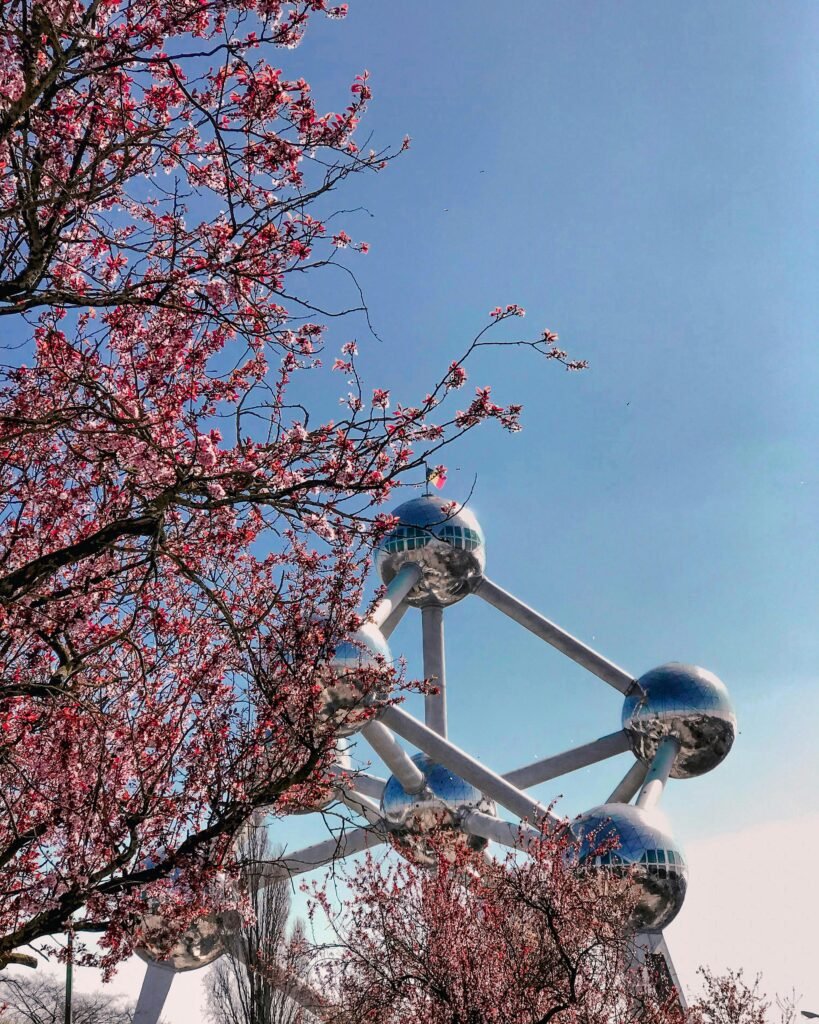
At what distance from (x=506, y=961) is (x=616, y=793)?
647 inches

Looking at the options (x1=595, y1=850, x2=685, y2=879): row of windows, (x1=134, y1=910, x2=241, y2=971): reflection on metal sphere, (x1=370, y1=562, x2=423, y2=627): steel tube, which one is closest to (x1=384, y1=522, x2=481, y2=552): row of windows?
(x1=370, y1=562, x2=423, y2=627): steel tube

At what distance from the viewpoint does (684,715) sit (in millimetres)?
24938

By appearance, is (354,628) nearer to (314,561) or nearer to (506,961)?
(314,561)

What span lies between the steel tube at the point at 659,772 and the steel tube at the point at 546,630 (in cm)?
219

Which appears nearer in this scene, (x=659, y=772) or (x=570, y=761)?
(x=659, y=772)

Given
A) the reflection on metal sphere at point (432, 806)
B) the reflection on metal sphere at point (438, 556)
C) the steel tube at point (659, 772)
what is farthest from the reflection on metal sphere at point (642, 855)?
the reflection on metal sphere at point (438, 556)

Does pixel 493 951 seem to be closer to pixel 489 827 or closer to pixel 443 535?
pixel 489 827

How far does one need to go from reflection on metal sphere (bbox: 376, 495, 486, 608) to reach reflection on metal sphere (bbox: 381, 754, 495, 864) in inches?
194

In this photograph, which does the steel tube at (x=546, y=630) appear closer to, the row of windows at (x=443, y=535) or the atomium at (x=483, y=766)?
the atomium at (x=483, y=766)

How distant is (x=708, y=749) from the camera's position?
83.3 ft

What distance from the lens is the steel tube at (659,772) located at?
23062mm

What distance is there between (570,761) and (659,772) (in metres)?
3.10

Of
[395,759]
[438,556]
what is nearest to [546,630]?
[438,556]

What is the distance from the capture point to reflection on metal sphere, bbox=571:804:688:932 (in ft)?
64.2
